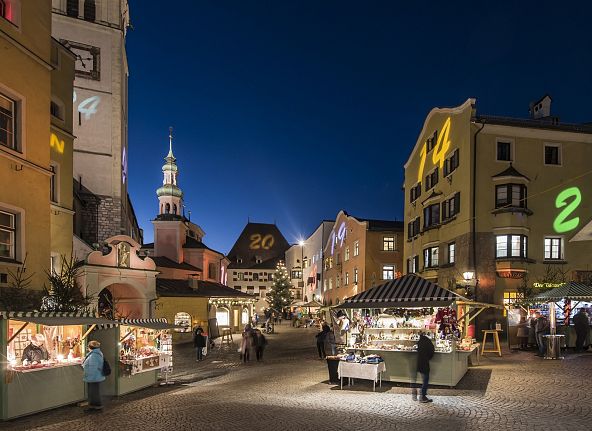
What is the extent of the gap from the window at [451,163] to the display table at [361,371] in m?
20.9

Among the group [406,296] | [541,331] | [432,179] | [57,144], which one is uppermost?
[432,179]

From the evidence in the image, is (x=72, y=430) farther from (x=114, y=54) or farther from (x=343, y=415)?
(x=114, y=54)

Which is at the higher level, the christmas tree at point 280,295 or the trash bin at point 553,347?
the trash bin at point 553,347

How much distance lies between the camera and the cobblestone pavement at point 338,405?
1081 cm

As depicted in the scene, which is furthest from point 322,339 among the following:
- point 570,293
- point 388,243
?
point 388,243

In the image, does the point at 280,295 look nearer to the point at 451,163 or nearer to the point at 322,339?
the point at 451,163

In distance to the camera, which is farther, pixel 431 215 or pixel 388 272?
pixel 388 272

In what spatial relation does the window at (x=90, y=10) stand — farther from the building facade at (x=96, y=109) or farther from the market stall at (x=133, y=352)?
the market stall at (x=133, y=352)

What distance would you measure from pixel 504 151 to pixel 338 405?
2408 cm

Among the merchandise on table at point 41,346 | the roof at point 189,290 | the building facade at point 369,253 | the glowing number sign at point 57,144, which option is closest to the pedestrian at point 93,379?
the merchandise on table at point 41,346

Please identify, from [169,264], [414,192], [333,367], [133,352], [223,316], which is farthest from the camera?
[223,316]

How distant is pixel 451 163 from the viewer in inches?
1339

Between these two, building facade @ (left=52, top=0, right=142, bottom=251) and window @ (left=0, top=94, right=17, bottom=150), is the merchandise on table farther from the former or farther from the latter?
building facade @ (left=52, top=0, right=142, bottom=251)

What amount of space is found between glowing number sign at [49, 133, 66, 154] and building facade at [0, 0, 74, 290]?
4113 millimetres
